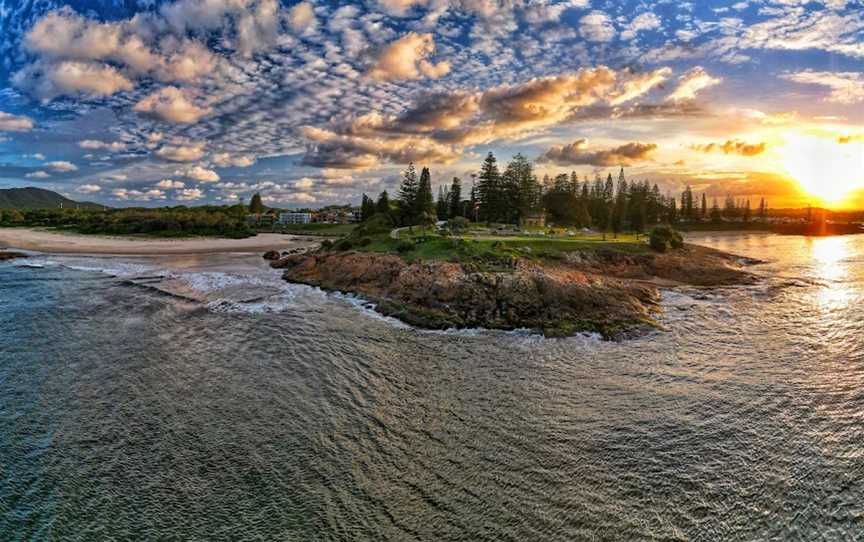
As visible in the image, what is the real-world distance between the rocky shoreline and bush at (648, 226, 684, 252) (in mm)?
6943

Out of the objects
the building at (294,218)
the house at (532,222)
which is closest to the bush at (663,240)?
the house at (532,222)

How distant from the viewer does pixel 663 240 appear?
49625 mm

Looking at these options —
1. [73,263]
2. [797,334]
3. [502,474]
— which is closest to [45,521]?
[502,474]

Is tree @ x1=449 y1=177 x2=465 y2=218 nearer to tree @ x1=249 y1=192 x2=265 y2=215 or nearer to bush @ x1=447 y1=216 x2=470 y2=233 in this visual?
bush @ x1=447 y1=216 x2=470 y2=233

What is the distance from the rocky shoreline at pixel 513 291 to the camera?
25.1 metres

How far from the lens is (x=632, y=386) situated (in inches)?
632

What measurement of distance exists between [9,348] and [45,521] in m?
16.9

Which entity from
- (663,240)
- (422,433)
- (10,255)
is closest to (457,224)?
(663,240)

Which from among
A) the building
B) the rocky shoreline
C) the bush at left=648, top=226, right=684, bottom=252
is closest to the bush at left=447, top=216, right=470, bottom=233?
the rocky shoreline

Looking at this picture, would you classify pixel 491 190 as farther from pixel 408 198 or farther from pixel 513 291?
pixel 513 291

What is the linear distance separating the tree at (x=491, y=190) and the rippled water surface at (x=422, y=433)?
216 ft

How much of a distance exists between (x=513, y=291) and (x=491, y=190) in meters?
64.0

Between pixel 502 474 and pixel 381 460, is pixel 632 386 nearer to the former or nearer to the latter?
pixel 502 474

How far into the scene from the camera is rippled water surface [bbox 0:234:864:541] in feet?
30.0
